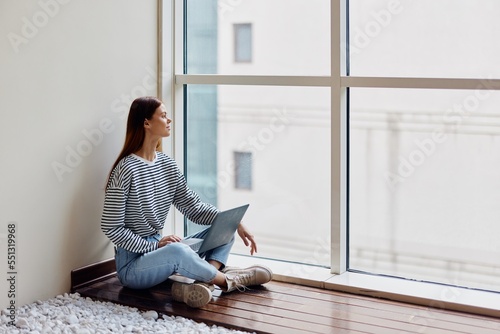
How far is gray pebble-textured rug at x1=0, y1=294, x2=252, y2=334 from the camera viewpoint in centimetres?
285

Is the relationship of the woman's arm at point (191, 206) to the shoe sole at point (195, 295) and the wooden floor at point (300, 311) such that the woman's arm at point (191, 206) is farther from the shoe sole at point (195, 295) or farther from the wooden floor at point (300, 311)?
the shoe sole at point (195, 295)

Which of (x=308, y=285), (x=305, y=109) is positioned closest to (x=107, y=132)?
(x=305, y=109)

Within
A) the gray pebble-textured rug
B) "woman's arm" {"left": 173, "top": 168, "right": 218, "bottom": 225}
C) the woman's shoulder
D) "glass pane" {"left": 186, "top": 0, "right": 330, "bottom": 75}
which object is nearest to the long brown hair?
the woman's shoulder

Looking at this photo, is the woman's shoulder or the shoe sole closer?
the shoe sole

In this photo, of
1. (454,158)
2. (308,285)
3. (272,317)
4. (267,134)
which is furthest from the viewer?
(267,134)

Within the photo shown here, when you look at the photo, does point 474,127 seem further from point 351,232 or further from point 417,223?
point 351,232

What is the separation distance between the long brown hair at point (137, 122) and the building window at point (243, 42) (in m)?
0.53

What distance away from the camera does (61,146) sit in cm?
327

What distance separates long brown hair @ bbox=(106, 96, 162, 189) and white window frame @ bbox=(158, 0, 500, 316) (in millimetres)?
402

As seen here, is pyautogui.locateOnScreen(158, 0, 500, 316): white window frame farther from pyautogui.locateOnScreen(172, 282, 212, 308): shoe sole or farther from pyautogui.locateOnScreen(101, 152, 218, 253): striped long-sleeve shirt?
pyautogui.locateOnScreen(172, 282, 212, 308): shoe sole

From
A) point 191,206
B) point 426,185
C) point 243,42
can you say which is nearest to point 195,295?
point 191,206

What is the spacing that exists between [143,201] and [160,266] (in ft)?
1.01

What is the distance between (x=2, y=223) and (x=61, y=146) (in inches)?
17.3

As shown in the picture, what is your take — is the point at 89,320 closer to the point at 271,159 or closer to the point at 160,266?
the point at 160,266
